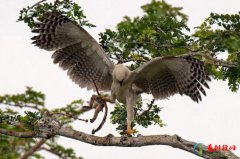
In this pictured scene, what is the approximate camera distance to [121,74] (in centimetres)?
807

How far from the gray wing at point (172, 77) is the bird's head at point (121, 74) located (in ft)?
0.60

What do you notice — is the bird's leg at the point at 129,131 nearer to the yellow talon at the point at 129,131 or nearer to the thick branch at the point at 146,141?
the yellow talon at the point at 129,131

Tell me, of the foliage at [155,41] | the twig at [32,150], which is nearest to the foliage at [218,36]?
the foliage at [155,41]

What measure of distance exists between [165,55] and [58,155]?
7054 mm

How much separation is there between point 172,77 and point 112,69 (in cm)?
115

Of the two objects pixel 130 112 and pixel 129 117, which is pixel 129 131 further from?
pixel 130 112

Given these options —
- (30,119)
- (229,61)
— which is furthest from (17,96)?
(229,61)

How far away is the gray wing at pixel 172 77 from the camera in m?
7.98

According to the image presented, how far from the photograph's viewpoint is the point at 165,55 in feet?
26.8

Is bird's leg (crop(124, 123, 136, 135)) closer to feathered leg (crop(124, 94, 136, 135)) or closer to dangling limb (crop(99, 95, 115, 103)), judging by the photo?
feathered leg (crop(124, 94, 136, 135))

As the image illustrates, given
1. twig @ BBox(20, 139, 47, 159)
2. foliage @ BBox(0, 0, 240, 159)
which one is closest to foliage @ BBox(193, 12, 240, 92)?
foliage @ BBox(0, 0, 240, 159)

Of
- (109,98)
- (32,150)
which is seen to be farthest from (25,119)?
(32,150)

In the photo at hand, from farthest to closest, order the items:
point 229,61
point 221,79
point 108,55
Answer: point 108,55 < point 221,79 < point 229,61

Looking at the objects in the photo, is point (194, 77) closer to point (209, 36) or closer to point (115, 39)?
point (209, 36)
